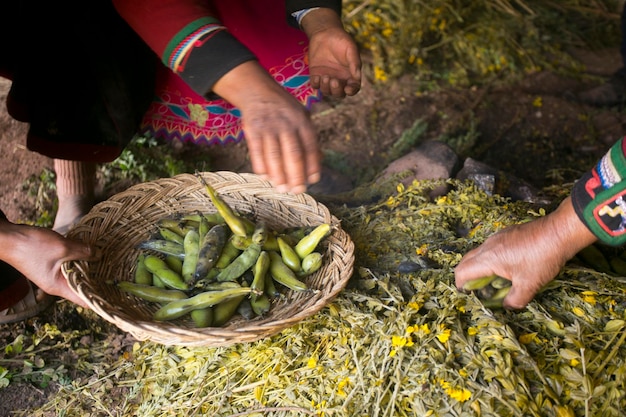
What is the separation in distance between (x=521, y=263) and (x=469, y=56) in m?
3.23

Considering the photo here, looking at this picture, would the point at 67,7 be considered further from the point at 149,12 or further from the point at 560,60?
the point at 560,60

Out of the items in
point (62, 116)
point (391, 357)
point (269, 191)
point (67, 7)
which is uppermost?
point (67, 7)

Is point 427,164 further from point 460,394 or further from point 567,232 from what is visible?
point 460,394

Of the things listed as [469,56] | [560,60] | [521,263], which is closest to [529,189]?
[521,263]

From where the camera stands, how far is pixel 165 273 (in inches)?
86.8

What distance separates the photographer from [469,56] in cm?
457

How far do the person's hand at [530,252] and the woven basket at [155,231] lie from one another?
51 cm

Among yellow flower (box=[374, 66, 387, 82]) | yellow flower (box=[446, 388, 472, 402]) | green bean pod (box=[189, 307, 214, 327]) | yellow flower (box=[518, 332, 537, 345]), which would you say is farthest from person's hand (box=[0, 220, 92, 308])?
yellow flower (box=[374, 66, 387, 82])

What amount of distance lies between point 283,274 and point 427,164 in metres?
1.28

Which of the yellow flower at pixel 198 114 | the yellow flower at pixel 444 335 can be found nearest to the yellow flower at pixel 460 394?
the yellow flower at pixel 444 335

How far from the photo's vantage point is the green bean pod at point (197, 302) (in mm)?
2045

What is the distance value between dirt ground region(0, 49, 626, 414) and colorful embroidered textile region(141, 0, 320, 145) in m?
0.91

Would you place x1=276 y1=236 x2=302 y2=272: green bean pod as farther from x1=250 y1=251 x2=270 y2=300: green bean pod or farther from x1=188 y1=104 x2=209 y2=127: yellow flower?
x1=188 y1=104 x2=209 y2=127: yellow flower

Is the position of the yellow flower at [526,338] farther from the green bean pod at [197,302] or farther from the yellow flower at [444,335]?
the green bean pod at [197,302]
